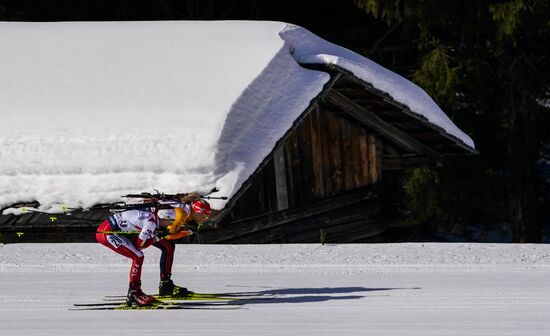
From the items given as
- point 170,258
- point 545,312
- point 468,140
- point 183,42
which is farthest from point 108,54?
point 545,312

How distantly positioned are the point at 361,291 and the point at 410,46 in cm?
1797

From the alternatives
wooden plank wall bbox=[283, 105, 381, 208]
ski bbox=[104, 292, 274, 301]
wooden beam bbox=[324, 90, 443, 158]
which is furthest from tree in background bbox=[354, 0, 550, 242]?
ski bbox=[104, 292, 274, 301]

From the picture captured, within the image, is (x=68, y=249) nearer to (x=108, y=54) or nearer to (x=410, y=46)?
(x=108, y=54)

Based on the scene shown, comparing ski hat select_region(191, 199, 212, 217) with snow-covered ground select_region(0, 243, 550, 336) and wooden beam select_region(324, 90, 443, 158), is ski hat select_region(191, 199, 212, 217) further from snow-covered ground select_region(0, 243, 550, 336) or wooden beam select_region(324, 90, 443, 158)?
wooden beam select_region(324, 90, 443, 158)

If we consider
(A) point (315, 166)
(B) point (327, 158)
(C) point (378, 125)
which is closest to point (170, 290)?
(A) point (315, 166)

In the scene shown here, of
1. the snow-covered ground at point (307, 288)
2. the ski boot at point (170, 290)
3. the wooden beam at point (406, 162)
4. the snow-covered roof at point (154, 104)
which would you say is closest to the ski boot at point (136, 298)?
the snow-covered ground at point (307, 288)

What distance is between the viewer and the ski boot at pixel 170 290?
40.2 ft

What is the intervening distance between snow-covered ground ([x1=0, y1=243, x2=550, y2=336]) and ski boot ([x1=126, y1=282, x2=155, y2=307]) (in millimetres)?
147

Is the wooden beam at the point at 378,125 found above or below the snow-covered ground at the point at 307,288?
above

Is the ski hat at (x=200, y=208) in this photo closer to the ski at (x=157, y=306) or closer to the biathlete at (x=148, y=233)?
the biathlete at (x=148, y=233)

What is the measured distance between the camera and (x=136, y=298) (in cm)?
1180

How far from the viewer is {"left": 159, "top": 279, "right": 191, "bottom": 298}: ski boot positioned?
482 inches

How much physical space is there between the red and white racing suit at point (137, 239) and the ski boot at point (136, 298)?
5 centimetres

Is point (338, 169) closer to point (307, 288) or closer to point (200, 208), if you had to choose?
point (307, 288)
